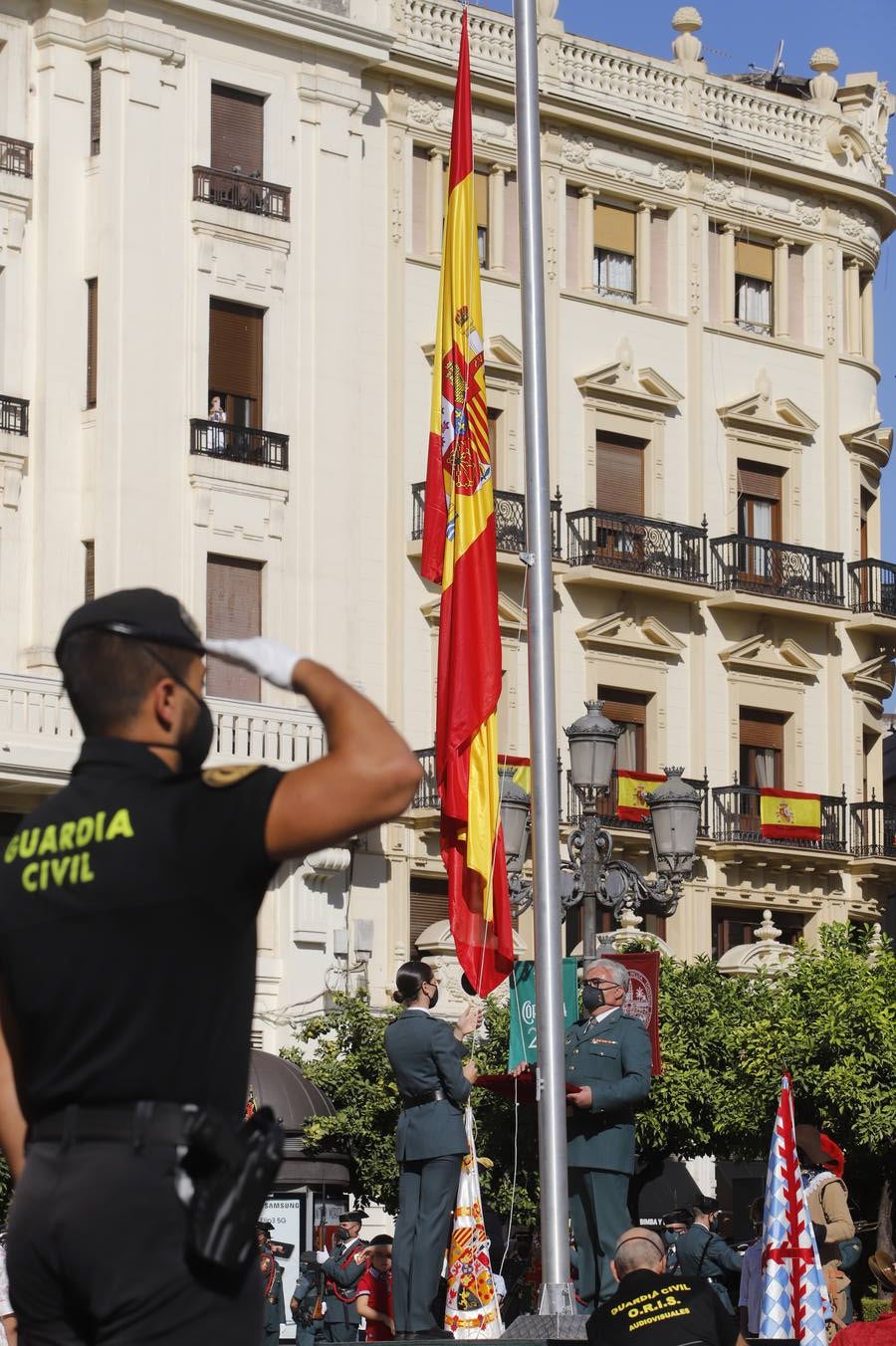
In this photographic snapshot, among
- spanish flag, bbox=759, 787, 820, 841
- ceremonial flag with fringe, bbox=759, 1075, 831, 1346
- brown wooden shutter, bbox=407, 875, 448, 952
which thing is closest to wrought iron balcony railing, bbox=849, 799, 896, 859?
spanish flag, bbox=759, 787, 820, 841

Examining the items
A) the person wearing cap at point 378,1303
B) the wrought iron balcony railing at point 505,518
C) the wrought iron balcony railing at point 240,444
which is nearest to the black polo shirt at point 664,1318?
the person wearing cap at point 378,1303

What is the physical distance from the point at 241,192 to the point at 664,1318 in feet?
83.1

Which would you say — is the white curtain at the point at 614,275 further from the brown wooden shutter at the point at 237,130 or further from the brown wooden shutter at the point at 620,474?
the brown wooden shutter at the point at 237,130

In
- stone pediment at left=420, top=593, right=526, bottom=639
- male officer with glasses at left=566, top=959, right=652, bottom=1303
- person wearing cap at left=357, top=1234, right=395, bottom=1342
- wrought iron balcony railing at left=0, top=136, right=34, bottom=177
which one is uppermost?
wrought iron balcony railing at left=0, top=136, right=34, bottom=177

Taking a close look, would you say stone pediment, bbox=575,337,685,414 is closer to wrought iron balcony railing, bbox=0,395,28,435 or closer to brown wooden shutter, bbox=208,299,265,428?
brown wooden shutter, bbox=208,299,265,428

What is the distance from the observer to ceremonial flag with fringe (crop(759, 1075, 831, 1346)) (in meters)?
12.6

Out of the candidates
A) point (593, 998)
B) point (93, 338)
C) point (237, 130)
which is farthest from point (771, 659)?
point (593, 998)

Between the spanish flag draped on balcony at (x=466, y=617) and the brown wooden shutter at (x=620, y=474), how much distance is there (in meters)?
21.2

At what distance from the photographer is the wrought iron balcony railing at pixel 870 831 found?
37000 millimetres

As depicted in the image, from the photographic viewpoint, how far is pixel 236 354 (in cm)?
3152

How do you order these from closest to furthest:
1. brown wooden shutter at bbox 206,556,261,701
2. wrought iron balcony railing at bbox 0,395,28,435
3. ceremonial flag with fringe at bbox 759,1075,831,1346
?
ceremonial flag with fringe at bbox 759,1075,831,1346 < wrought iron balcony railing at bbox 0,395,28,435 < brown wooden shutter at bbox 206,556,261,701

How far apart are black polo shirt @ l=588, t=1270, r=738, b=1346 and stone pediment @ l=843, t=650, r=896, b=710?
30.3 metres

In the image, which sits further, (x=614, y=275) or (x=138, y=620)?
(x=614, y=275)

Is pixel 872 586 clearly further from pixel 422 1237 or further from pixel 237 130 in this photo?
pixel 422 1237
